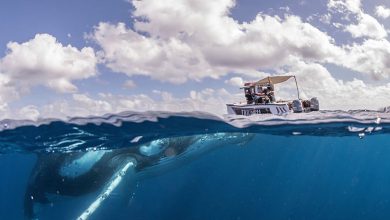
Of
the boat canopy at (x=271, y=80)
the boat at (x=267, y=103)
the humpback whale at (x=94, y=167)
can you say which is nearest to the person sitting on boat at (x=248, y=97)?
the boat at (x=267, y=103)

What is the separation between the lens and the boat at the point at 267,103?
835 inches

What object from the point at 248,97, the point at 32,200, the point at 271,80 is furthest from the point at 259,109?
the point at 32,200

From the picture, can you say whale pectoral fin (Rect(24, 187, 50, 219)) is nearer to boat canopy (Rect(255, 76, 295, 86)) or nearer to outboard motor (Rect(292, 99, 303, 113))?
outboard motor (Rect(292, 99, 303, 113))

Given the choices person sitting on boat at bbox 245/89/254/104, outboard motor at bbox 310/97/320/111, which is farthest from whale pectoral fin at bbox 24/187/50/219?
outboard motor at bbox 310/97/320/111

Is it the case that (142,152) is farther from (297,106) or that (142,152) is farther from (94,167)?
(297,106)

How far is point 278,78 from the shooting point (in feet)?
82.4

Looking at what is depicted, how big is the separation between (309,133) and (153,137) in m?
12.6

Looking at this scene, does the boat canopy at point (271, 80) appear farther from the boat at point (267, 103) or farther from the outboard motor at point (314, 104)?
the outboard motor at point (314, 104)

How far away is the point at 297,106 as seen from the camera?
21.0 meters

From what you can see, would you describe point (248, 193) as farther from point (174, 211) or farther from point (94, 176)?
point (94, 176)

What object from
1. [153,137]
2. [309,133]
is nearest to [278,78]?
[309,133]

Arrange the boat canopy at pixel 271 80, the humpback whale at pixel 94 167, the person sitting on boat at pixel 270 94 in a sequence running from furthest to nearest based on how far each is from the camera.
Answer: the boat canopy at pixel 271 80
the person sitting on boat at pixel 270 94
the humpback whale at pixel 94 167

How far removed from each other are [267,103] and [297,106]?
188 cm

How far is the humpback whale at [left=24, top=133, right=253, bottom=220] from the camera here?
17062 millimetres
